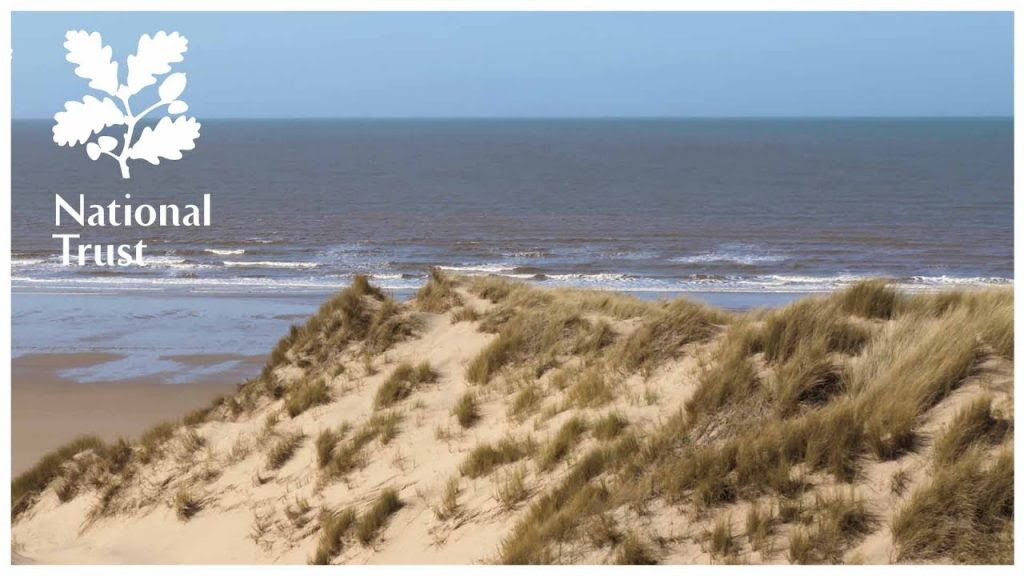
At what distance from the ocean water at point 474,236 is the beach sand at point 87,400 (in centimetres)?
77

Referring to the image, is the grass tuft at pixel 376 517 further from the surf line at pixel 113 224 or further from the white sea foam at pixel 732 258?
the white sea foam at pixel 732 258

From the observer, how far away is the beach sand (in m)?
13.2

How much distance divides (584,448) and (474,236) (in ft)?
97.8

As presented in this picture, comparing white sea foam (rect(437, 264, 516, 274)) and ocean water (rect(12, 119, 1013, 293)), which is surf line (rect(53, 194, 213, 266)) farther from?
white sea foam (rect(437, 264, 516, 274))

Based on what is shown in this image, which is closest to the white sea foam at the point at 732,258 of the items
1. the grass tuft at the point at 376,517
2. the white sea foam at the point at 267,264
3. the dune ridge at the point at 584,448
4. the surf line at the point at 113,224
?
the white sea foam at the point at 267,264

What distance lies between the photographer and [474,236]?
3738cm

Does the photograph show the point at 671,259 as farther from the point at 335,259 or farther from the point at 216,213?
the point at 216,213

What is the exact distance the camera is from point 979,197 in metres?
52.0

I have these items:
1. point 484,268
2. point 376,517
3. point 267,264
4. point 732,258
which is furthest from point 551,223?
point 376,517

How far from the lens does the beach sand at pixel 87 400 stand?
13195 mm

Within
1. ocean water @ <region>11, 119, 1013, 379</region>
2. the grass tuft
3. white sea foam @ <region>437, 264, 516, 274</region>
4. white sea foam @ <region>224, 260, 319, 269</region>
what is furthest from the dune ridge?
white sea foam @ <region>224, 260, 319, 269</region>

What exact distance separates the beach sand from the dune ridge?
224cm
